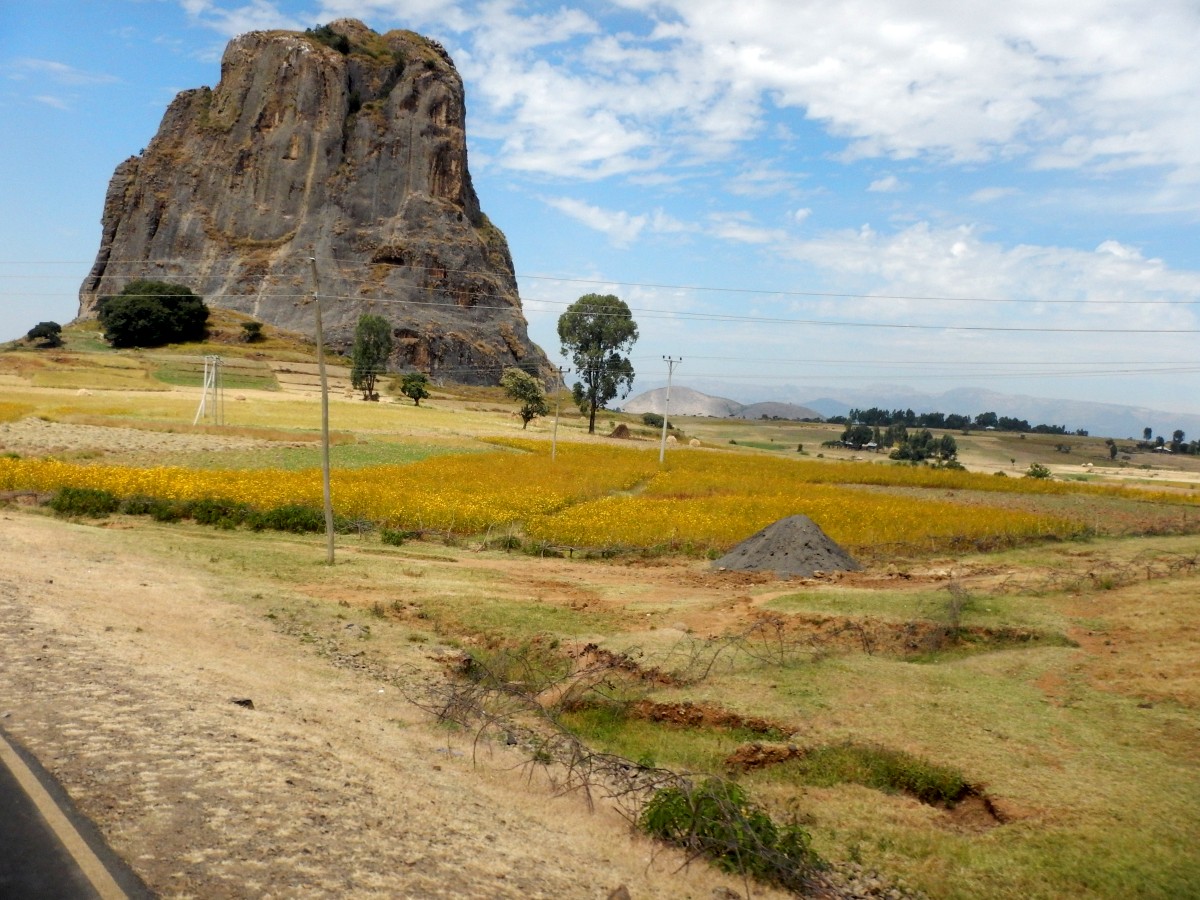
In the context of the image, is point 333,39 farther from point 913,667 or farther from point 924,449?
point 913,667

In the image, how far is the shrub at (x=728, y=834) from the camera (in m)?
8.22

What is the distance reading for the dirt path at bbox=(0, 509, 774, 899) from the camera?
697 cm

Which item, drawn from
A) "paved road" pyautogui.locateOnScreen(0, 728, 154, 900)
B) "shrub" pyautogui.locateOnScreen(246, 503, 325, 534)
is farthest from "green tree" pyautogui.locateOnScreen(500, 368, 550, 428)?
"paved road" pyautogui.locateOnScreen(0, 728, 154, 900)

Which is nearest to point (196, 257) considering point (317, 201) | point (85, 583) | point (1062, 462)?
point (317, 201)

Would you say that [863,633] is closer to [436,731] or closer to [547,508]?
[436,731]

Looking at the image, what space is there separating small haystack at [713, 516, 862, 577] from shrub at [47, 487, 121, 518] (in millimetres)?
17665

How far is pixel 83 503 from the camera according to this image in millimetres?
26719

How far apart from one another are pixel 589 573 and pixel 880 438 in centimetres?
11809

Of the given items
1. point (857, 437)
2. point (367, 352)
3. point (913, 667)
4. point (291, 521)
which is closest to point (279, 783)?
point (913, 667)

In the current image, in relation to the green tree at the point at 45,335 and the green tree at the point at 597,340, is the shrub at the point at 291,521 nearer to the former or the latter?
the green tree at the point at 597,340

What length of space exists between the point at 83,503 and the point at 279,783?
2190cm

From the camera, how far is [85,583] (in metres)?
16.8

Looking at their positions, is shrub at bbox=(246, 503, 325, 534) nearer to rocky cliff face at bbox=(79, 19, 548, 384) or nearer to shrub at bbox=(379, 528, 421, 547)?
shrub at bbox=(379, 528, 421, 547)

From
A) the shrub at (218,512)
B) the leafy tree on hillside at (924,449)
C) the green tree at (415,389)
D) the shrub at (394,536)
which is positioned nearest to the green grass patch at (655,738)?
the shrub at (394,536)
